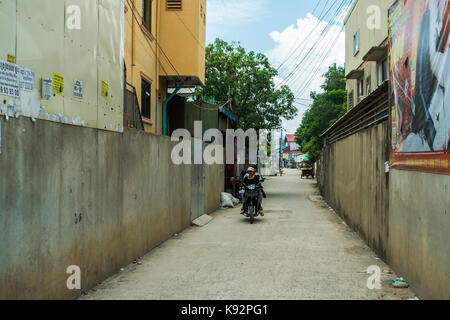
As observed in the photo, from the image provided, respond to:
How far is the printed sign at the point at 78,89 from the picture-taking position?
5133 mm

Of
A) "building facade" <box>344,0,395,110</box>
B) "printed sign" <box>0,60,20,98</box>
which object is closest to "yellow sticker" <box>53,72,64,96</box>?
"printed sign" <box>0,60,20,98</box>

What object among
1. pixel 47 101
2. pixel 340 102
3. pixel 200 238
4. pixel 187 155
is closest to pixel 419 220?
pixel 47 101

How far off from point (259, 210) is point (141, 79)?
18.2 ft

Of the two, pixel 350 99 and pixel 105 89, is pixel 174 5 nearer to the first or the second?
pixel 105 89

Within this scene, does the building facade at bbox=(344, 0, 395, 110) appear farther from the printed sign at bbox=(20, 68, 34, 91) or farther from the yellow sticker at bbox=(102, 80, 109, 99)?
the printed sign at bbox=(20, 68, 34, 91)

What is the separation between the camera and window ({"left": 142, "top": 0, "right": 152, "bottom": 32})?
39.3 ft

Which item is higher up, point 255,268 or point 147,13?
point 147,13

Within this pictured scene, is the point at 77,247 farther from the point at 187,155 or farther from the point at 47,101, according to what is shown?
the point at 187,155

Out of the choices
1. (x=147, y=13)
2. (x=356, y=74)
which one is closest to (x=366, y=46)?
(x=356, y=74)

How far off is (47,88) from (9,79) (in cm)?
65

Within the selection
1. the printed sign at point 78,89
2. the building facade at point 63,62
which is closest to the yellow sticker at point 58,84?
the building facade at point 63,62

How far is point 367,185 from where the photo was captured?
8594 millimetres

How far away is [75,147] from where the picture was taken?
509cm
